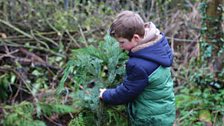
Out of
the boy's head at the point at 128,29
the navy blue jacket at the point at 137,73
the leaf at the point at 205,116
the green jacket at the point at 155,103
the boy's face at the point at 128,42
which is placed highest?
the boy's head at the point at 128,29

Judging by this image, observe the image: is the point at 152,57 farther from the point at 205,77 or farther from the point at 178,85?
the point at 178,85

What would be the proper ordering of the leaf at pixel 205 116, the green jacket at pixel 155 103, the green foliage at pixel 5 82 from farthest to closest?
the green foliage at pixel 5 82 → the leaf at pixel 205 116 → the green jacket at pixel 155 103

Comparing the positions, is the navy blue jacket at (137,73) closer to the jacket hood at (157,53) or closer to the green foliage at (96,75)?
the jacket hood at (157,53)

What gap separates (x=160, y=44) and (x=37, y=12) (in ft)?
12.0

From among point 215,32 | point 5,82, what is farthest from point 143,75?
point 5,82

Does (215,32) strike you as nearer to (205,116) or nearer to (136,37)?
(205,116)

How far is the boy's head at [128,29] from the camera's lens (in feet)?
8.39

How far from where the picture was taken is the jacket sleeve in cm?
261

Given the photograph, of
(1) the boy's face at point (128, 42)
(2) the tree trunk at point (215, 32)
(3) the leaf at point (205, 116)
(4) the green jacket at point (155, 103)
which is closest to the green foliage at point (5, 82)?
(3) the leaf at point (205, 116)

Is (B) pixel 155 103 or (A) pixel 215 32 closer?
(B) pixel 155 103

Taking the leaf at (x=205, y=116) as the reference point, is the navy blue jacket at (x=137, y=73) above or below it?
above

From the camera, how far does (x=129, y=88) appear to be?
104 inches

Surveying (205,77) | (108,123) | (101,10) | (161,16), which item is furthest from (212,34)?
(108,123)

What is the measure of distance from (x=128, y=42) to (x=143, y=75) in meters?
0.24
